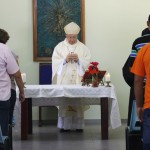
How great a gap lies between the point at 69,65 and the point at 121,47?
4.21 feet

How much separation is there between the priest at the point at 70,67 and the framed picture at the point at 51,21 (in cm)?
63

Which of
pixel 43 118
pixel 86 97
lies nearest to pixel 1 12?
pixel 43 118

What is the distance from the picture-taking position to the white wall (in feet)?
25.0

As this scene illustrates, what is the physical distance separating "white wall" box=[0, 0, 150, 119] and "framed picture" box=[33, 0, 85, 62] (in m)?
0.11

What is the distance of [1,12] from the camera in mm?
7602

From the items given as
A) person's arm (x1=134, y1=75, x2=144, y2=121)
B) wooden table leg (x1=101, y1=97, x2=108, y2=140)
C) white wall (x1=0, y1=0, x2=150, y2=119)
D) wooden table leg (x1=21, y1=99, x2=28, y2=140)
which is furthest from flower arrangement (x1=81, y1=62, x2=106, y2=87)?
person's arm (x1=134, y1=75, x2=144, y2=121)

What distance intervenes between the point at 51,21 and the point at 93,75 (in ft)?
6.54

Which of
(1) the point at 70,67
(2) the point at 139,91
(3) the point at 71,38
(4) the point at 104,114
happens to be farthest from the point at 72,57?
(2) the point at 139,91

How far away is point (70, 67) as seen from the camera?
6.88 meters

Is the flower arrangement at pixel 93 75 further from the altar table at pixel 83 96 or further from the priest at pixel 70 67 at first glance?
the priest at pixel 70 67

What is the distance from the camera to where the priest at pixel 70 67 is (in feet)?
21.9

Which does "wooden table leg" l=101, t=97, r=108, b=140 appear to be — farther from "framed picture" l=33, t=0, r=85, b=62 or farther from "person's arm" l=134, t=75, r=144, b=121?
"person's arm" l=134, t=75, r=144, b=121

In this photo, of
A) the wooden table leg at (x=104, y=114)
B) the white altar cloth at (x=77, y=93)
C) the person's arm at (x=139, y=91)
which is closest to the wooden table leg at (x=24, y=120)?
the white altar cloth at (x=77, y=93)

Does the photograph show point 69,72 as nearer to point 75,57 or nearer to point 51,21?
point 75,57
